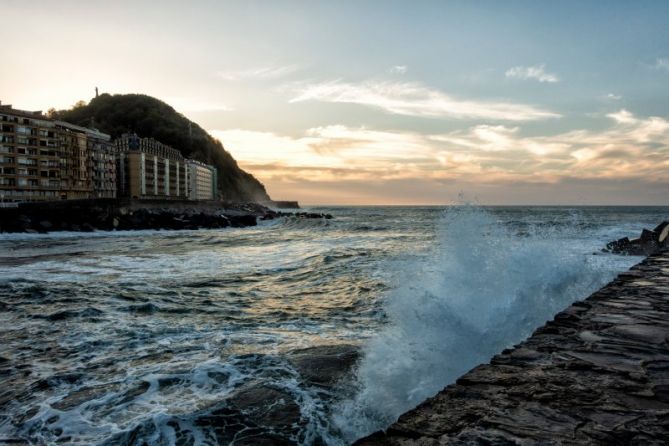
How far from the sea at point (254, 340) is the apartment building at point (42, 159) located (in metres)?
55.1

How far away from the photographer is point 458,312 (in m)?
7.15

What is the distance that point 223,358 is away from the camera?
6.12 metres

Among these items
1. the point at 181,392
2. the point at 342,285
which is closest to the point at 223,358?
the point at 181,392

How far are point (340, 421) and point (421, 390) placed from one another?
1.00 metres

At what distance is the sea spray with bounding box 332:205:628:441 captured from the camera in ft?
15.9

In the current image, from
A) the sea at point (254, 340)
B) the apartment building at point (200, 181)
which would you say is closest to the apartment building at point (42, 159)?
the apartment building at point (200, 181)

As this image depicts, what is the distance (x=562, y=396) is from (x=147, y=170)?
311ft

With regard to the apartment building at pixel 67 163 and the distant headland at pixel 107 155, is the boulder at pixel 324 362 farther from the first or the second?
the distant headland at pixel 107 155

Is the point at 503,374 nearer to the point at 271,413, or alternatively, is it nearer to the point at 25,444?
the point at 271,413

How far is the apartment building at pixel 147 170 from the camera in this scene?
85.8 meters

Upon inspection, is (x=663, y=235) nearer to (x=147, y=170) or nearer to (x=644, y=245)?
(x=644, y=245)

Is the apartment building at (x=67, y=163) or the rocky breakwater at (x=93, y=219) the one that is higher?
the apartment building at (x=67, y=163)

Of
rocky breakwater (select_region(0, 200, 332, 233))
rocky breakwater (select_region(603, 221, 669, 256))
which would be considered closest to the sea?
rocky breakwater (select_region(603, 221, 669, 256))

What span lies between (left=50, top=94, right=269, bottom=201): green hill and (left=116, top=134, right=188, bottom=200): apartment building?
31744 mm
